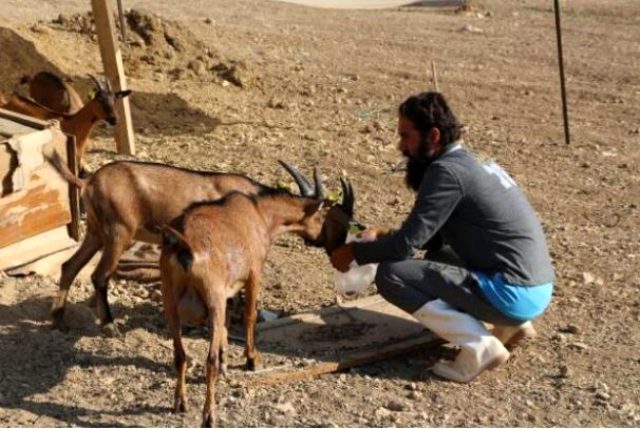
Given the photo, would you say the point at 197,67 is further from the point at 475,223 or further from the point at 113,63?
the point at 475,223

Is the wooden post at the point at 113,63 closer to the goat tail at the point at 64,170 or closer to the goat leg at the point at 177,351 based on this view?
the goat tail at the point at 64,170

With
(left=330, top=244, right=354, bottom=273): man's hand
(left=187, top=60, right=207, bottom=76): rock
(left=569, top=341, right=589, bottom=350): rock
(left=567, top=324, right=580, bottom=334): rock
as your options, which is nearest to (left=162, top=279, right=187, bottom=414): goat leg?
(left=330, top=244, right=354, bottom=273): man's hand

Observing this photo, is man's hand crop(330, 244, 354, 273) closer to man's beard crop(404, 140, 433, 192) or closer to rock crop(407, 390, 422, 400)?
man's beard crop(404, 140, 433, 192)

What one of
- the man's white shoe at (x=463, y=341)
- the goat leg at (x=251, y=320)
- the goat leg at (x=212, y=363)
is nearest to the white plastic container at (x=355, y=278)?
the man's white shoe at (x=463, y=341)

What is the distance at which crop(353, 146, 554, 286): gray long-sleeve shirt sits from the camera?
281 inches

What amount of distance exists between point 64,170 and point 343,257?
1.96 metres

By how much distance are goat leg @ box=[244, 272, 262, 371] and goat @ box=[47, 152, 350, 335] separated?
0.85 m

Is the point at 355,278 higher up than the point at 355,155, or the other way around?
the point at 355,278

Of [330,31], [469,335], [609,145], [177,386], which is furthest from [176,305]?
[330,31]

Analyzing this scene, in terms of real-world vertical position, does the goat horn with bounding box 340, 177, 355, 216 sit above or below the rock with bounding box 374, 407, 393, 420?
above

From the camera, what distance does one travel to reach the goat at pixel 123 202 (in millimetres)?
7828

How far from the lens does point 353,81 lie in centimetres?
1502

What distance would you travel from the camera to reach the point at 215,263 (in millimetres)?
6719

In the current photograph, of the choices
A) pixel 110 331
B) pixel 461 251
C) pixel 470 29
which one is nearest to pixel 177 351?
pixel 110 331
